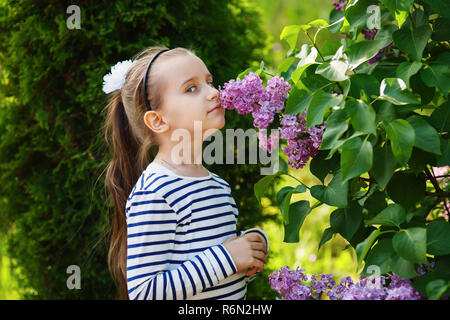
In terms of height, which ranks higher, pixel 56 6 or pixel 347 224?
pixel 56 6

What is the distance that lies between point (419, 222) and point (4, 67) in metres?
1.96

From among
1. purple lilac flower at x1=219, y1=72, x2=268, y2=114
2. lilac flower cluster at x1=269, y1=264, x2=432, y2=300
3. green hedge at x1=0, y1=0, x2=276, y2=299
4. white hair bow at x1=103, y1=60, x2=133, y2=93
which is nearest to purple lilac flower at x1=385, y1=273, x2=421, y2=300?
lilac flower cluster at x1=269, y1=264, x2=432, y2=300

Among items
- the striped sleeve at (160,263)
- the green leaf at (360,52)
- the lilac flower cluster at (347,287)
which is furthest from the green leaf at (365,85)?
the striped sleeve at (160,263)

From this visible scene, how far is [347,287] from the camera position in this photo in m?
1.38

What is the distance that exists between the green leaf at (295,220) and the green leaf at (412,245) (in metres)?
0.29

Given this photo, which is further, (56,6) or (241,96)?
(56,6)

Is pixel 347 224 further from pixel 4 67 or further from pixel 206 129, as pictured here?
pixel 4 67

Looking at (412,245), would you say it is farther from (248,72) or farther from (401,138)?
(248,72)

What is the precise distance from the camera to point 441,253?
3.75 feet

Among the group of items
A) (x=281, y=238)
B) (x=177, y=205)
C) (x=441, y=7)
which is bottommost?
(x=281, y=238)

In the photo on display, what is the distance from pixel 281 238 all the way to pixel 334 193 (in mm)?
2341

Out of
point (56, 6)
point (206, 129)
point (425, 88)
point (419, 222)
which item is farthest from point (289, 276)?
point (56, 6)

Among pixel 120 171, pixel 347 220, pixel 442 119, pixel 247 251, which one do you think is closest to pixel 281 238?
pixel 120 171

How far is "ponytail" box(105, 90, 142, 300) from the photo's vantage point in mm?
1735
